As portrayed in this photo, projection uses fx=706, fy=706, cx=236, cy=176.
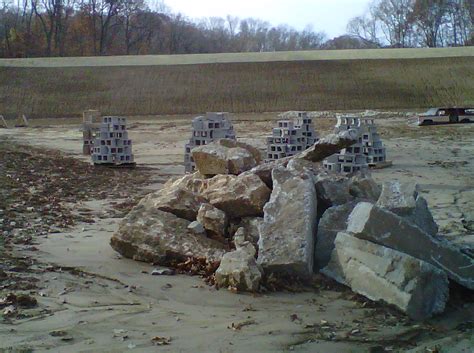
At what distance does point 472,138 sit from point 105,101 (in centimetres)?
2970

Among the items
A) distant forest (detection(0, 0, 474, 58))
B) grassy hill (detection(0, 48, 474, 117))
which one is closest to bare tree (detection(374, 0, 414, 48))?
distant forest (detection(0, 0, 474, 58))

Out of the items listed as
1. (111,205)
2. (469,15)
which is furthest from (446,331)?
(469,15)

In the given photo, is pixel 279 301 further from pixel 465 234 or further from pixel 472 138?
pixel 472 138

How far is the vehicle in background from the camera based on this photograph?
31.6 metres

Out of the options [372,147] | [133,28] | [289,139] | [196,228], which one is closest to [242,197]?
[196,228]

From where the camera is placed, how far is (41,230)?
32.5 feet

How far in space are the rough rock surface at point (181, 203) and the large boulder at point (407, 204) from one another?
94.0 inches

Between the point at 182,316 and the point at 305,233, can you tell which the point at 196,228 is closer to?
the point at 305,233

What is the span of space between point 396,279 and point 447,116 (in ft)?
88.0

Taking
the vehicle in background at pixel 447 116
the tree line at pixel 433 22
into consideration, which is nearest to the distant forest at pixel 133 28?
the tree line at pixel 433 22

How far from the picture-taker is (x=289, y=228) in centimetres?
770

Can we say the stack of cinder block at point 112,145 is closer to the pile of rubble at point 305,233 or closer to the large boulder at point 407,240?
the pile of rubble at point 305,233

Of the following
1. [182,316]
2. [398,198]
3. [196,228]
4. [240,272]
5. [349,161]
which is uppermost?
[398,198]

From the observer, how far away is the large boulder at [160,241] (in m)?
8.17
